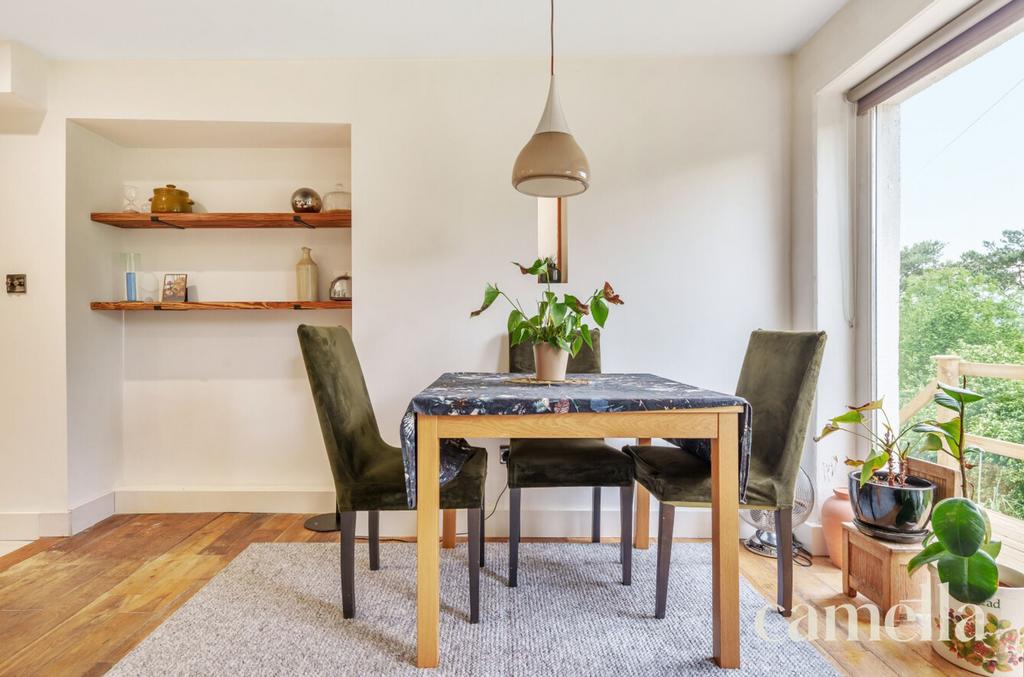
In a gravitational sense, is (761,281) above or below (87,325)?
above

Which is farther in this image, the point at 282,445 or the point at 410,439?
the point at 282,445

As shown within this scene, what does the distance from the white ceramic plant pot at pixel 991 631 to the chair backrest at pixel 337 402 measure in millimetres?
1839

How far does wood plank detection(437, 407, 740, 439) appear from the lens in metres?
1.50

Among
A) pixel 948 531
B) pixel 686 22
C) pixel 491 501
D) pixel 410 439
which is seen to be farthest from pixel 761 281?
pixel 410 439

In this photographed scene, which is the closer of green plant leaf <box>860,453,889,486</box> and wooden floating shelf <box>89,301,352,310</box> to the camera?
green plant leaf <box>860,453,889,486</box>

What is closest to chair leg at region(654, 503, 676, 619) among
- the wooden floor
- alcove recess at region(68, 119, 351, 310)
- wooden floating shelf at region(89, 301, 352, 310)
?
the wooden floor

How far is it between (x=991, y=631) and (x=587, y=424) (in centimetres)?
123

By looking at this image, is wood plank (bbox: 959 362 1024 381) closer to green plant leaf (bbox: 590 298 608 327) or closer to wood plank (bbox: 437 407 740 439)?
wood plank (bbox: 437 407 740 439)

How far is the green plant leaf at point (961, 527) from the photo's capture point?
55.1 inches

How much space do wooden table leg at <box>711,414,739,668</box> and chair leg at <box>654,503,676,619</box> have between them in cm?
20

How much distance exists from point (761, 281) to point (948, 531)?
4.86 feet

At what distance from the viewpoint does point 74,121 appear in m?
2.66

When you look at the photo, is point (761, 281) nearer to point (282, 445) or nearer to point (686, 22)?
point (686, 22)

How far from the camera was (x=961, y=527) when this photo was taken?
141 centimetres
